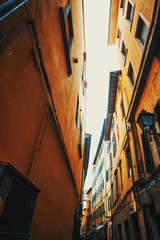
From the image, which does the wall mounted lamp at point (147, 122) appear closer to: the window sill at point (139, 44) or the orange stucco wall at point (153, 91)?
the orange stucco wall at point (153, 91)

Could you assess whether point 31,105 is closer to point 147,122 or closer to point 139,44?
point 147,122

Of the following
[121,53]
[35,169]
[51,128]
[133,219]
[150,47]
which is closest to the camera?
[35,169]

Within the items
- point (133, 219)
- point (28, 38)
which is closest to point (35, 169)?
point (28, 38)

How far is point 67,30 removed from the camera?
6320 millimetres

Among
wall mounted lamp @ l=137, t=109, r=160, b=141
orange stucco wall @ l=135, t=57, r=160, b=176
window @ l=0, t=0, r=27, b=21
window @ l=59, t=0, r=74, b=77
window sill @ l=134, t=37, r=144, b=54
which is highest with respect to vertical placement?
window sill @ l=134, t=37, r=144, b=54

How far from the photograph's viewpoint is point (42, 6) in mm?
3389

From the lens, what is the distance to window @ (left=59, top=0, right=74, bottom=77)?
4.96 m

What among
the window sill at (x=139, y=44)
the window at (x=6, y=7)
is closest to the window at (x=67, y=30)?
the window sill at (x=139, y=44)

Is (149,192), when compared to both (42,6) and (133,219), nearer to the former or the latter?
(133,219)

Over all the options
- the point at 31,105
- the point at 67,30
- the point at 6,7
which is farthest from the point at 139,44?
the point at 6,7

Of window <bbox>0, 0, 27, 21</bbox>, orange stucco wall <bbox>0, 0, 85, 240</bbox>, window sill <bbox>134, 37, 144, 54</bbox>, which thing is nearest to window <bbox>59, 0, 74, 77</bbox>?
orange stucco wall <bbox>0, 0, 85, 240</bbox>

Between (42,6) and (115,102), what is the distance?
12586mm

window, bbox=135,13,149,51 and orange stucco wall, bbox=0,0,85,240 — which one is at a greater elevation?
window, bbox=135,13,149,51

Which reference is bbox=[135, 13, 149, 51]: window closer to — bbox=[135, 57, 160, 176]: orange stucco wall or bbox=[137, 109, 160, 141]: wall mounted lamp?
bbox=[135, 57, 160, 176]: orange stucco wall
